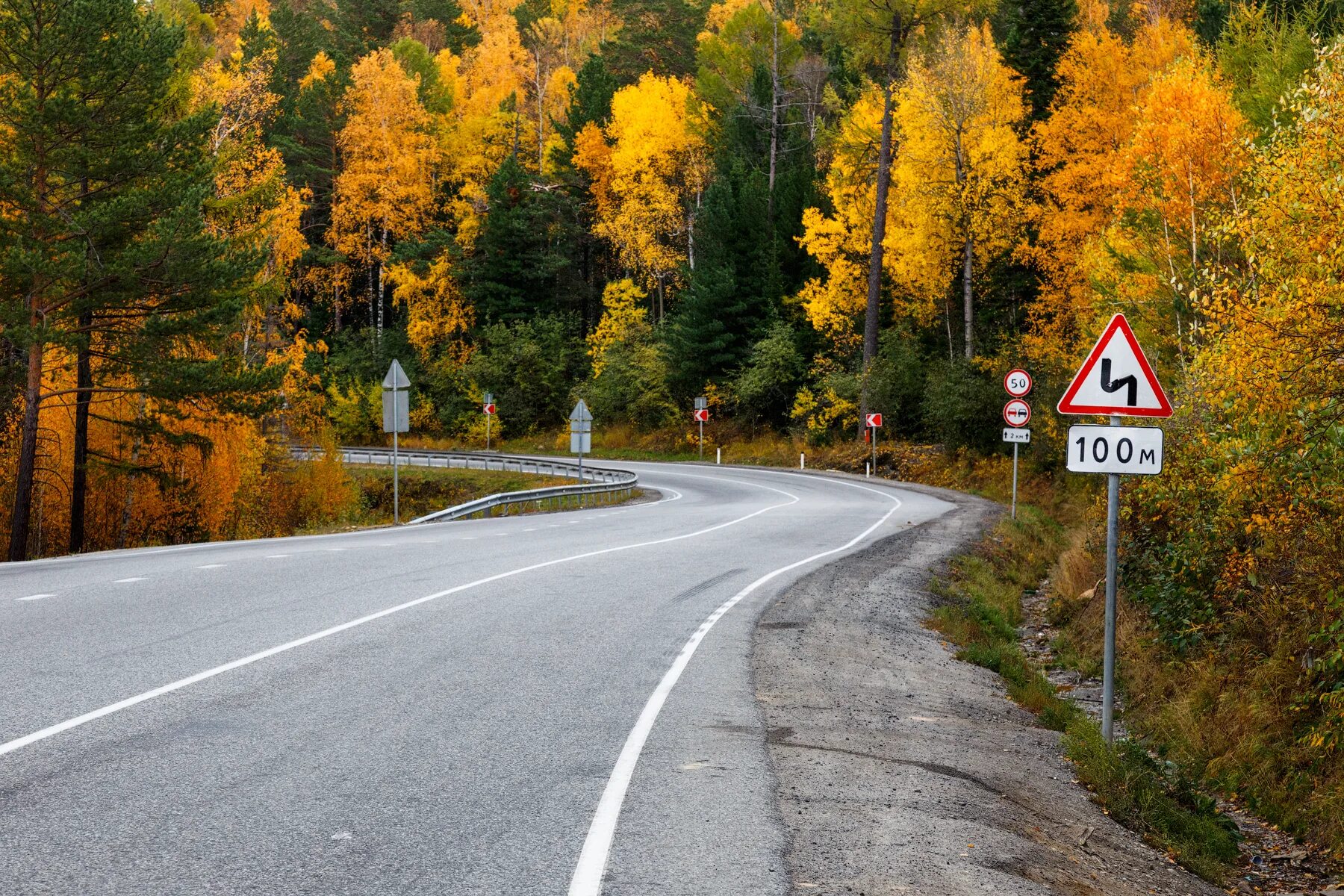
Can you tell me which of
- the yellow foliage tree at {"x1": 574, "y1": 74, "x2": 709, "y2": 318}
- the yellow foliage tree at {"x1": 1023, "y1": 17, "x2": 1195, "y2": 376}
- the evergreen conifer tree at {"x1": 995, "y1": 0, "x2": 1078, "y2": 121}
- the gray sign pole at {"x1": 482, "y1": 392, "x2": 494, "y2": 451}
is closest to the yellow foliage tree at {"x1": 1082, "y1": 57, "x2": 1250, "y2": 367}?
the yellow foliage tree at {"x1": 1023, "y1": 17, "x2": 1195, "y2": 376}

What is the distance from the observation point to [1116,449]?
8.40 m

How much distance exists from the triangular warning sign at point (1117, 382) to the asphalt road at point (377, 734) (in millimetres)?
3537

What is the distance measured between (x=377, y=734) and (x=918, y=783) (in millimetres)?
3264

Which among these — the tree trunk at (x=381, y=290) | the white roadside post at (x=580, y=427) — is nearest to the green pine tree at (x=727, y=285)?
the white roadside post at (x=580, y=427)

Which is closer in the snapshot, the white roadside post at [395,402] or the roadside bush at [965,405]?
the white roadside post at [395,402]

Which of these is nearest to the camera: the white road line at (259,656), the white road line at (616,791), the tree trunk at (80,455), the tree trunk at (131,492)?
the white road line at (616,791)

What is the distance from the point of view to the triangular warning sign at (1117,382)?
848cm

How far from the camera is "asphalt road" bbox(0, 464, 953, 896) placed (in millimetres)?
4625

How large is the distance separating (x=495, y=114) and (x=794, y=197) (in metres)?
22.7

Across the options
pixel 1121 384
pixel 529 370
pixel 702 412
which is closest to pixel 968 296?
pixel 702 412

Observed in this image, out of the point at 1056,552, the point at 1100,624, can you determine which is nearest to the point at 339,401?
the point at 1056,552

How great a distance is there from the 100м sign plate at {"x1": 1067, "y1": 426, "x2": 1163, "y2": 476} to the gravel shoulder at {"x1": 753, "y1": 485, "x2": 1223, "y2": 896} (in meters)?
2.20

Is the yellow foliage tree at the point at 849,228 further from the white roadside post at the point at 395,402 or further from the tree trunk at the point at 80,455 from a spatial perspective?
the tree trunk at the point at 80,455

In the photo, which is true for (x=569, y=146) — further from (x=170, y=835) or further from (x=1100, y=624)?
(x=170, y=835)
